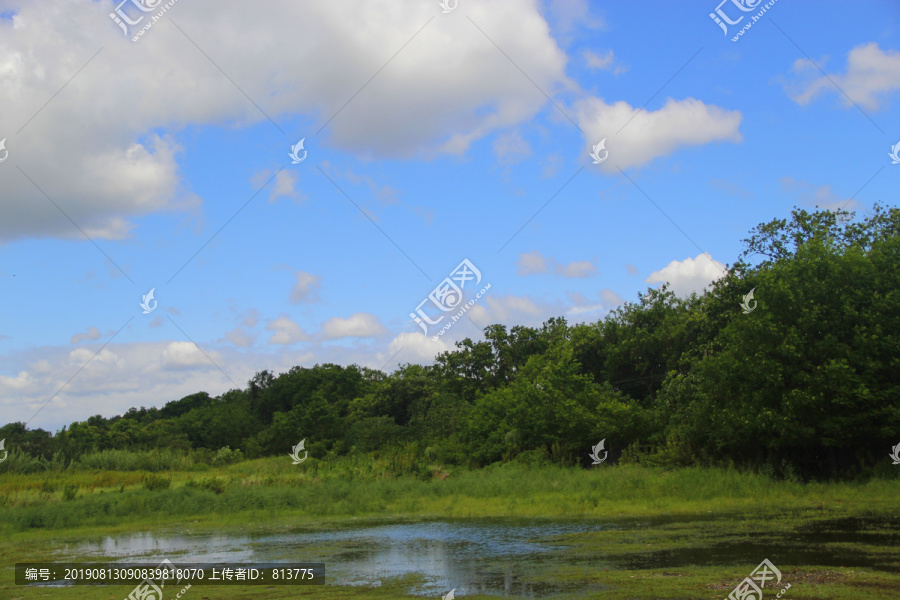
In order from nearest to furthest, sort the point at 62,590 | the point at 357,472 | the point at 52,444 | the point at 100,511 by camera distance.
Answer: the point at 62,590 < the point at 100,511 < the point at 357,472 < the point at 52,444

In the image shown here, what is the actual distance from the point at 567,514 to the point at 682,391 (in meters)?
12.9

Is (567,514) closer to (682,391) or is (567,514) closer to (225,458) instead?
(682,391)

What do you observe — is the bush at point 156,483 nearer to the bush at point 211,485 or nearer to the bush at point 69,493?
the bush at point 211,485

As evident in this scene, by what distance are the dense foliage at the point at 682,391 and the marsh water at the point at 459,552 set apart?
27.1ft

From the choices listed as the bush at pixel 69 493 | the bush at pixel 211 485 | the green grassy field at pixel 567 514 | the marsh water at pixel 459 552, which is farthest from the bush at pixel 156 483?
the marsh water at pixel 459 552

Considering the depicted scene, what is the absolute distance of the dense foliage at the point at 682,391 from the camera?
21781mm

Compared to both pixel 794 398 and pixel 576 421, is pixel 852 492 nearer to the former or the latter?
pixel 794 398

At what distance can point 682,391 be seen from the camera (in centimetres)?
3188

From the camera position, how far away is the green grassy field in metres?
10.4

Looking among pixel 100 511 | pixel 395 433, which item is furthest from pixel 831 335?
pixel 395 433

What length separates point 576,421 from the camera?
35.2 metres

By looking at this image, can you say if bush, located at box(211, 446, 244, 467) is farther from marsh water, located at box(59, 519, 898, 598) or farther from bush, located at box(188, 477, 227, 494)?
marsh water, located at box(59, 519, 898, 598)

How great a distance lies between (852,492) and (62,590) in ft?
65.6

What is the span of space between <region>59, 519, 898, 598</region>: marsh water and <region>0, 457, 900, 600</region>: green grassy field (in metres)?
0.13
